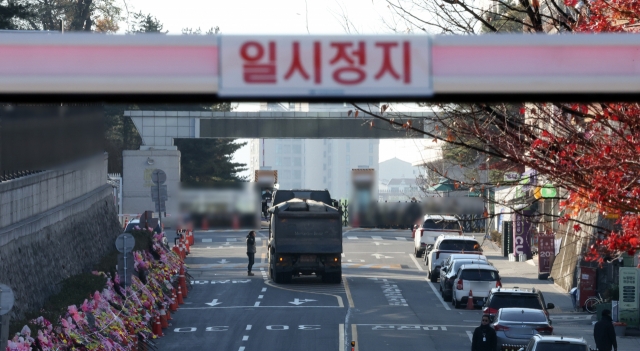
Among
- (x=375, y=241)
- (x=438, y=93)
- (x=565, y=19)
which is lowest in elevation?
(x=375, y=241)

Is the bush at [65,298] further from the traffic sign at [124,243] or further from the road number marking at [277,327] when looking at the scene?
the road number marking at [277,327]

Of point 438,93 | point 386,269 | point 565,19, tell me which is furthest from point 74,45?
point 386,269

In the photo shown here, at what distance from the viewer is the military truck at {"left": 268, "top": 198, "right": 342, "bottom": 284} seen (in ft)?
112

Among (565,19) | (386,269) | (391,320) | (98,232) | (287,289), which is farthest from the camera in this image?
(386,269)

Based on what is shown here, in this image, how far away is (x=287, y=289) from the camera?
1346 inches

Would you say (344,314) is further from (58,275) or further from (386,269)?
(386,269)

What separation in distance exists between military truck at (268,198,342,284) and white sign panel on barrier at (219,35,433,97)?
29365mm

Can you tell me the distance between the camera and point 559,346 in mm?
17031

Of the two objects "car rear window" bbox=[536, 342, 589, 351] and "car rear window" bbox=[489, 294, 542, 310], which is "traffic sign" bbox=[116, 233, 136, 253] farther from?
"car rear window" bbox=[536, 342, 589, 351]

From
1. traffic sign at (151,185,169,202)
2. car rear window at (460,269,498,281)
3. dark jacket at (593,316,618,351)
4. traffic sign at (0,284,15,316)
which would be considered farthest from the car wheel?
traffic sign at (0,284,15,316)

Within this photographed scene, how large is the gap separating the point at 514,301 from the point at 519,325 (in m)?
2.56

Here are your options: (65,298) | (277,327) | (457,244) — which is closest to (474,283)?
(457,244)

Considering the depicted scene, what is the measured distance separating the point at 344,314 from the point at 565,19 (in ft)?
51.6

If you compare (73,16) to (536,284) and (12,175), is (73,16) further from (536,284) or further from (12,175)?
(12,175)
